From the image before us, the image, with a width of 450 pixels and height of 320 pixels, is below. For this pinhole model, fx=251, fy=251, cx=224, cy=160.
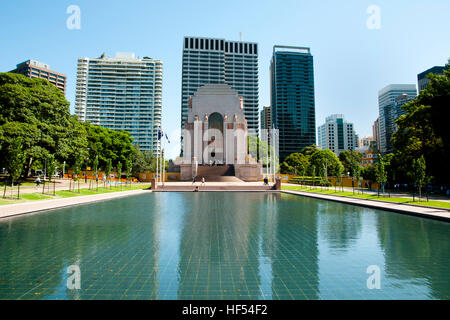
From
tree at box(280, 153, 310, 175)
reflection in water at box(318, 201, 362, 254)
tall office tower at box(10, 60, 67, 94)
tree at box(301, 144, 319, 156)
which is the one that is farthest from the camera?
tall office tower at box(10, 60, 67, 94)

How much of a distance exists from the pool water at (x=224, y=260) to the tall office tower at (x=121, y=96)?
103 meters

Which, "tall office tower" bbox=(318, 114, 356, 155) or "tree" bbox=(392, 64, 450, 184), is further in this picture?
"tall office tower" bbox=(318, 114, 356, 155)

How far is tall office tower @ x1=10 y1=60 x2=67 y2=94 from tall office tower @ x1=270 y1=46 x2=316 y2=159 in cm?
10783

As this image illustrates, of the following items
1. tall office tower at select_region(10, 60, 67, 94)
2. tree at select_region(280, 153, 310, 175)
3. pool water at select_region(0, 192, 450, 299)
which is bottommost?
pool water at select_region(0, 192, 450, 299)

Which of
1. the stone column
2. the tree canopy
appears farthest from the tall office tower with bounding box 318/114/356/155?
the tree canopy

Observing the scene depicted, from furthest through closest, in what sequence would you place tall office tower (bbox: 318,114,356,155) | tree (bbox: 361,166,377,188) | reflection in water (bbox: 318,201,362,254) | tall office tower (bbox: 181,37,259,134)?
tall office tower (bbox: 318,114,356,155)
tall office tower (bbox: 181,37,259,134)
tree (bbox: 361,166,377,188)
reflection in water (bbox: 318,201,362,254)

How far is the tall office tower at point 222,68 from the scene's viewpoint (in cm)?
12175

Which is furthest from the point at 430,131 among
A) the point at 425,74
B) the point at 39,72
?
the point at 39,72

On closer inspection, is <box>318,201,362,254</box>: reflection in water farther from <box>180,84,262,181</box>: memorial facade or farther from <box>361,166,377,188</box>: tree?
<box>180,84,262,181</box>: memorial facade

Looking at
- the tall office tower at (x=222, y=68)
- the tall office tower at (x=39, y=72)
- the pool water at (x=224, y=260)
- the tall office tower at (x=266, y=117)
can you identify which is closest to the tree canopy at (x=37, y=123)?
the pool water at (x=224, y=260)

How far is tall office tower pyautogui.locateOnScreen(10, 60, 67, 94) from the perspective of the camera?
112 meters
